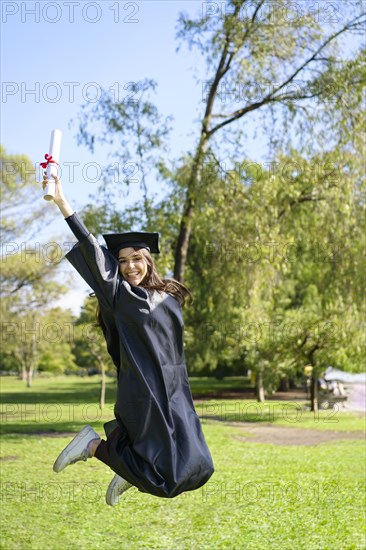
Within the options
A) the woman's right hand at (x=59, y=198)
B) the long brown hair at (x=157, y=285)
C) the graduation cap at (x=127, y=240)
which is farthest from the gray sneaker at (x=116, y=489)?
the woman's right hand at (x=59, y=198)

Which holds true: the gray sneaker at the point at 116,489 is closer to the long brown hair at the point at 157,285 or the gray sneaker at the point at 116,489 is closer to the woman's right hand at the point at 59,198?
the long brown hair at the point at 157,285

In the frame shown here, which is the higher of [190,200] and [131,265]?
[190,200]

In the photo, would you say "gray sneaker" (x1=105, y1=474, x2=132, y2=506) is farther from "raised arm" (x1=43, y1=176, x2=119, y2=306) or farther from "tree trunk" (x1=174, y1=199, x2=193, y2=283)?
"tree trunk" (x1=174, y1=199, x2=193, y2=283)

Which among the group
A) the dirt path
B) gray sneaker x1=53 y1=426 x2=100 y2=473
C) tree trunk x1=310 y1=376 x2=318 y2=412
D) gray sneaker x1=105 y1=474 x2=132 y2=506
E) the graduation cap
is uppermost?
the graduation cap

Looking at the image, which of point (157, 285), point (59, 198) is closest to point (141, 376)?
point (157, 285)

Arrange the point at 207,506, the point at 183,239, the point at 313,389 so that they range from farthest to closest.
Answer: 1. the point at 313,389
2. the point at 183,239
3. the point at 207,506

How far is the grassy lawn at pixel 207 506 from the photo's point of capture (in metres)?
8.16

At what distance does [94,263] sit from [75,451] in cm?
129

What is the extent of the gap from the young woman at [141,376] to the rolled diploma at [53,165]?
55 mm

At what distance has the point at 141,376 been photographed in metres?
4.56

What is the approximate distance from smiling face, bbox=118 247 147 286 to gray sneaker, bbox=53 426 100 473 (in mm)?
1078

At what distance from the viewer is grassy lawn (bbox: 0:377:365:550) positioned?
8.16 metres

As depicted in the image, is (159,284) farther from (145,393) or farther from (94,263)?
(145,393)

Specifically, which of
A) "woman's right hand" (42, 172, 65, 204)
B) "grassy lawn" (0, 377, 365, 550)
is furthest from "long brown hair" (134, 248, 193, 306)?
"grassy lawn" (0, 377, 365, 550)
